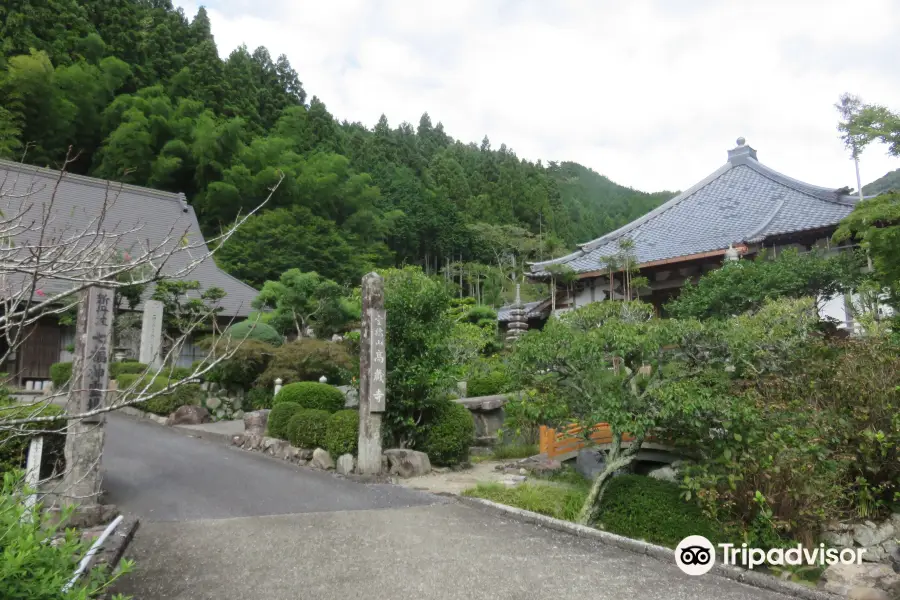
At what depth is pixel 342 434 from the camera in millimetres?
9250

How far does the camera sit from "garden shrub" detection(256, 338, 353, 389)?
531 inches

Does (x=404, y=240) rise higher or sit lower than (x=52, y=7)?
lower

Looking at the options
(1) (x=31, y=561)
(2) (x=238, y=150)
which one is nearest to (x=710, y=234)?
(1) (x=31, y=561)

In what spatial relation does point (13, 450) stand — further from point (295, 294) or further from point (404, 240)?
point (404, 240)

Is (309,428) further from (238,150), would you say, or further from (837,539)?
(238,150)

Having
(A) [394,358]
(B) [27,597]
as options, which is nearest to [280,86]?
(A) [394,358]

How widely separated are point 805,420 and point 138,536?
6619 mm

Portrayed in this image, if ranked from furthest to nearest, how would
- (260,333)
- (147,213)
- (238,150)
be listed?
(238,150) < (147,213) < (260,333)

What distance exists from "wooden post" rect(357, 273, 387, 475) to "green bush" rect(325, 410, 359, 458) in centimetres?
36

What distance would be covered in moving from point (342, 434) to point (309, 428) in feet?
2.54

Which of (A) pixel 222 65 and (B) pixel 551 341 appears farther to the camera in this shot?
(A) pixel 222 65

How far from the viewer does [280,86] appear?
38531 millimetres

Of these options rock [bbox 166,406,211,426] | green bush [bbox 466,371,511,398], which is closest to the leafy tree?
green bush [bbox 466,371,511,398]

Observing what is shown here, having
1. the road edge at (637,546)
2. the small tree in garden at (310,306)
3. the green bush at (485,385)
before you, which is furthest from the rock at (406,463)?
the small tree in garden at (310,306)
